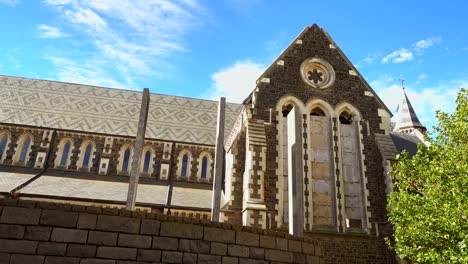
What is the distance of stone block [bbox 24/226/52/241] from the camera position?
17.8ft

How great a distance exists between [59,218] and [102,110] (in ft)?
69.8

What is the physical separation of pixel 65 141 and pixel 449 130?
21.6m

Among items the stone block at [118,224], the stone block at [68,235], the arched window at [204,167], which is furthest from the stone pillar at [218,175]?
the arched window at [204,167]

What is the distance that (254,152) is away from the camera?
15375 millimetres

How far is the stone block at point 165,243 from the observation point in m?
5.93

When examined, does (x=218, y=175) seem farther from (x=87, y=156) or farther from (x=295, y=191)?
(x=87, y=156)

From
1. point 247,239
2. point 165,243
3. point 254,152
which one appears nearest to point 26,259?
point 165,243

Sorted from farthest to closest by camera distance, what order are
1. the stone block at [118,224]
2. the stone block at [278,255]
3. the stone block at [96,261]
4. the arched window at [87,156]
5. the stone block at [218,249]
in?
the arched window at [87,156]
the stone block at [278,255]
the stone block at [218,249]
the stone block at [118,224]
the stone block at [96,261]

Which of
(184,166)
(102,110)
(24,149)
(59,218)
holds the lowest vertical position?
(59,218)

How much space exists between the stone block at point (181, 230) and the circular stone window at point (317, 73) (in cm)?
1336

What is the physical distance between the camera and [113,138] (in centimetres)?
2277

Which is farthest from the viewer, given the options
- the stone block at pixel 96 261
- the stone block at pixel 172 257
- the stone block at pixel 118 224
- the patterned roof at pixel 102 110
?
the patterned roof at pixel 102 110

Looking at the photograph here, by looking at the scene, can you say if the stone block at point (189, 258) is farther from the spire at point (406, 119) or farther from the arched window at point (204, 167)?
the spire at point (406, 119)

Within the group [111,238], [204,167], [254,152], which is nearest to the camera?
[111,238]
